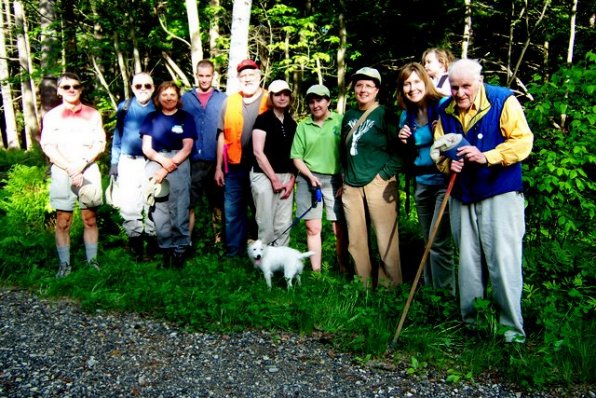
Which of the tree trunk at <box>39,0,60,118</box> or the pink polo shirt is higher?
the tree trunk at <box>39,0,60,118</box>

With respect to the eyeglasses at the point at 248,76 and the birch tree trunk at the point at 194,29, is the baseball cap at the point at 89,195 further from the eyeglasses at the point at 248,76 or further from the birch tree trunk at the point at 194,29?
the birch tree trunk at the point at 194,29

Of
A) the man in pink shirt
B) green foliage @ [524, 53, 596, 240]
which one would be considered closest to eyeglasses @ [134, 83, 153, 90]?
the man in pink shirt

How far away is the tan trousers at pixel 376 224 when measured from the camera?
4.94 meters

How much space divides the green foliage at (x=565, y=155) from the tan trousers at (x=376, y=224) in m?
1.38

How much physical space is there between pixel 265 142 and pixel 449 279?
2.49 meters

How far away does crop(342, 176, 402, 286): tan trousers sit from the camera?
16.2 ft

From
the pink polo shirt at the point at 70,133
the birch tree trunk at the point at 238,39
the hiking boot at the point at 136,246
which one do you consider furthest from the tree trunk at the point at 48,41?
the hiking boot at the point at 136,246

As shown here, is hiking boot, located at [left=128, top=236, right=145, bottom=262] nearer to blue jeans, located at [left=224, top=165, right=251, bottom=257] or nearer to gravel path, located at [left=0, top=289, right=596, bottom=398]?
blue jeans, located at [left=224, top=165, right=251, bottom=257]

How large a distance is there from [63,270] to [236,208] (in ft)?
7.09

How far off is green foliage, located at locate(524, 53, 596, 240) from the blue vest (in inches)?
39.4

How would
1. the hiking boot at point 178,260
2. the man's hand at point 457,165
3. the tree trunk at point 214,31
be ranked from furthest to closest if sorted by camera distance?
the tree trunk at point 214,31 → the hiking boot at point 178,260 → the man's hand at point 457,165

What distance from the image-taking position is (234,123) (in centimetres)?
575

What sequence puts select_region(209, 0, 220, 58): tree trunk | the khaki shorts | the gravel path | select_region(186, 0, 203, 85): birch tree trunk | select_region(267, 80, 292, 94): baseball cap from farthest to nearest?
select_region(209, 0, 220, 58): tree trunk < select_region(186, 0, 203, 85): birch tree trunk < the khaki shorts < select_region(267, 80, 292, 94): baseball cap < the gravel path

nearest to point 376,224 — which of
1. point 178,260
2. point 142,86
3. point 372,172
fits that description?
point 372,172
